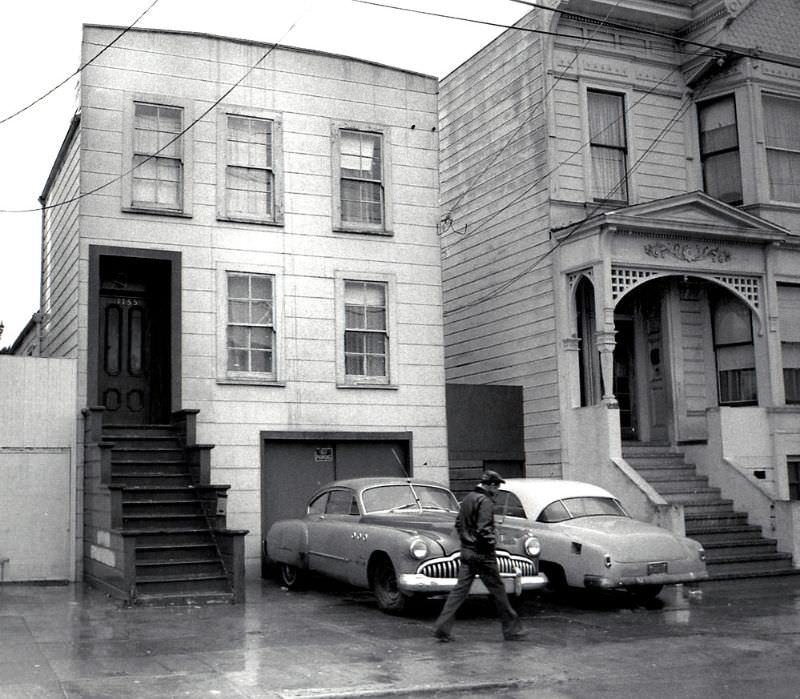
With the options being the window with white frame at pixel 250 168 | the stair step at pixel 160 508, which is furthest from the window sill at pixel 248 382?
the window with white frame at pixel 250 168

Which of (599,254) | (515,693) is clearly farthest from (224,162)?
(515,693)

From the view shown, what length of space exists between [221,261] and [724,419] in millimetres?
9182

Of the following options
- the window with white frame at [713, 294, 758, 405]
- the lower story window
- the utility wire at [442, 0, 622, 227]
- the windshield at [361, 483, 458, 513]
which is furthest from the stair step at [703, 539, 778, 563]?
the utility wire at [442, 0, 622, 227]

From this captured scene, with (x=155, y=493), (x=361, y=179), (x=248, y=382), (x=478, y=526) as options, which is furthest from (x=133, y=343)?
(x=478, y=526)

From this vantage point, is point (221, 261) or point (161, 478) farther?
point (221, 261)

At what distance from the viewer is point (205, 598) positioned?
42.6ft

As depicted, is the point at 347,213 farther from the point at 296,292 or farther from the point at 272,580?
the point at 272,580

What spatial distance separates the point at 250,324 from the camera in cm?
1692

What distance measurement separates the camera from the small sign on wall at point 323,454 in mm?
17375

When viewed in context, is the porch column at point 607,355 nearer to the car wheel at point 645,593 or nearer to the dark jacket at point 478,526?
the car wheel at point 645,593

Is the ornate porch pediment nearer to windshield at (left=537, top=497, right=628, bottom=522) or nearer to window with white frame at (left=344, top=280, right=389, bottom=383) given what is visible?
window with white frame at (left=344, top=280, right=389, bottom=383)

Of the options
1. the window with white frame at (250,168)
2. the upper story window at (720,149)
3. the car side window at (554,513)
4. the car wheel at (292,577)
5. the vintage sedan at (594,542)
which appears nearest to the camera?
the vintage sedan at (594,542)

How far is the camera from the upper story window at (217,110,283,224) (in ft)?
55.8

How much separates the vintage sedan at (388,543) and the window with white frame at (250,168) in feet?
17.2
